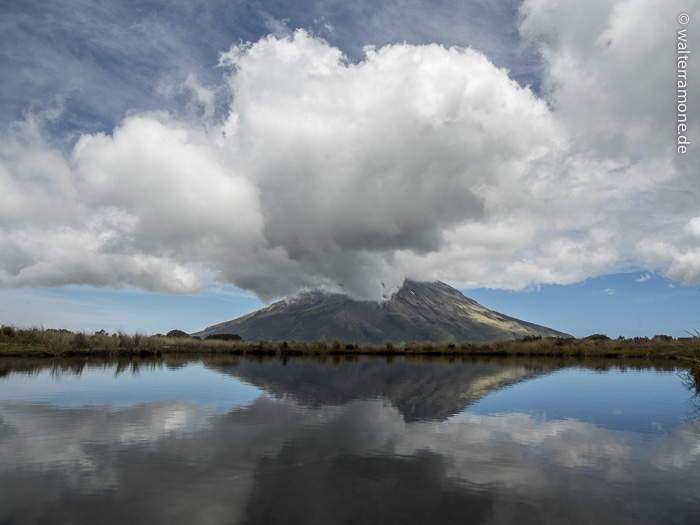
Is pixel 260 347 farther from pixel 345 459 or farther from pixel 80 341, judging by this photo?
pixel 345 459

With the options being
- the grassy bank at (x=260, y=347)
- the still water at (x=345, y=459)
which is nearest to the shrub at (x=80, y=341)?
the grassy bank at (x=260, y=347)

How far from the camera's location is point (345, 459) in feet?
28.2

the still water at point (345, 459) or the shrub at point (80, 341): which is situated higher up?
the shrub at point (80, 341)

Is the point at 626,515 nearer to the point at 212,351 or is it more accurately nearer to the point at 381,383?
the point at 381,383

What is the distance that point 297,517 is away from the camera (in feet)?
19.3

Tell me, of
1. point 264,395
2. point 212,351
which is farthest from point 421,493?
point 212,351

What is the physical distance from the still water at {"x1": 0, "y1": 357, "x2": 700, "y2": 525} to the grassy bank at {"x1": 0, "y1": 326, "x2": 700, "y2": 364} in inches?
1064

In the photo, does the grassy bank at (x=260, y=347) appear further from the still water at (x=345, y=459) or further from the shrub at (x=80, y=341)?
the still water at (x=345, y=459)

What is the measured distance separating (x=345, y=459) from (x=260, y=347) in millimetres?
48091

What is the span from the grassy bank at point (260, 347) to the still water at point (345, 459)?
2702 centimetres

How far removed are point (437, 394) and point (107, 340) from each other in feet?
131

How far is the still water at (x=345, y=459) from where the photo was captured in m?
6.18

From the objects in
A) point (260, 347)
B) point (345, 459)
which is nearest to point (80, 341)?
point (260, 347)

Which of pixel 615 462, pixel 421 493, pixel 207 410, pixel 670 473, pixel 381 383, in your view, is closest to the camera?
pixel 421 493
